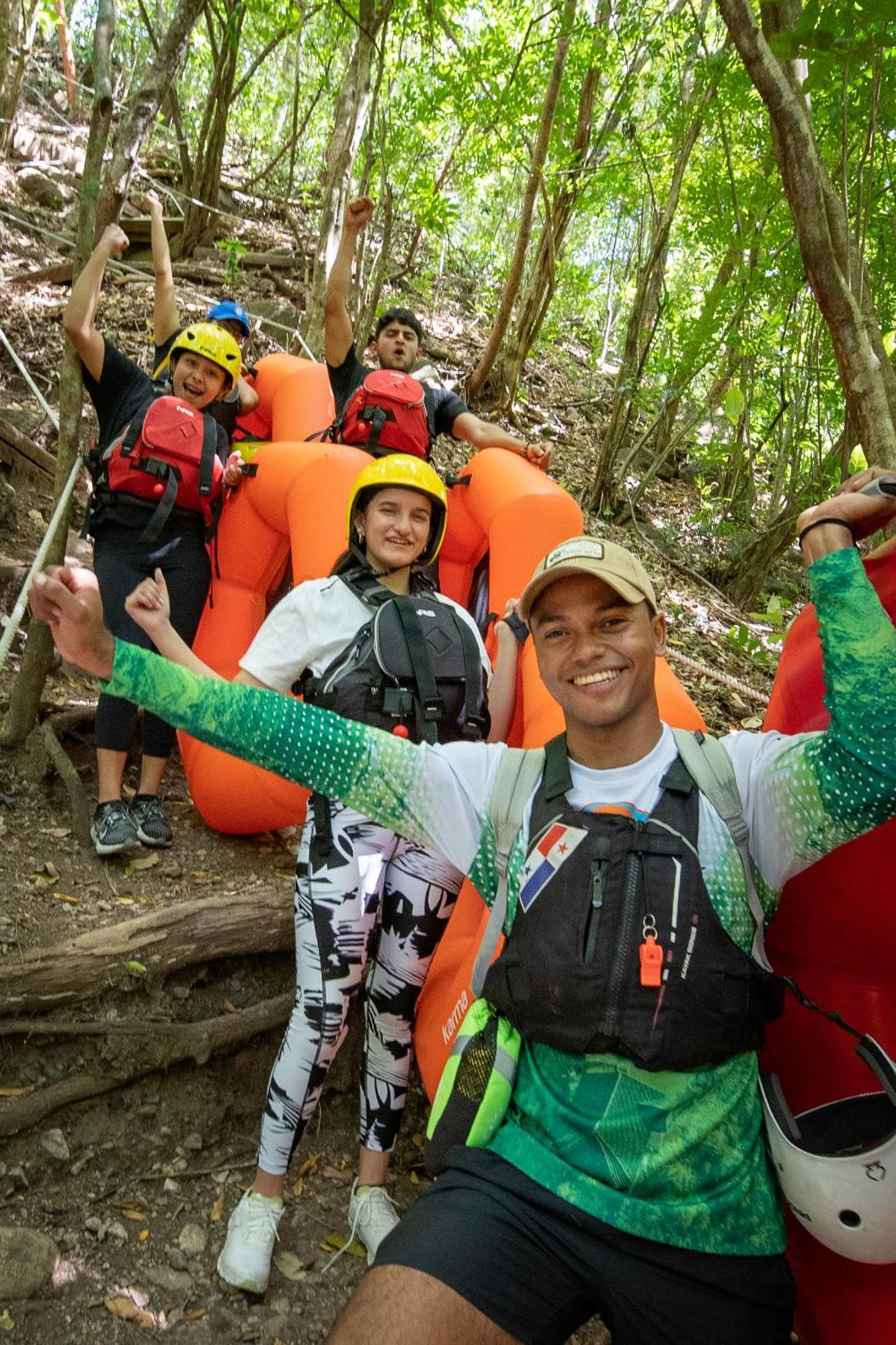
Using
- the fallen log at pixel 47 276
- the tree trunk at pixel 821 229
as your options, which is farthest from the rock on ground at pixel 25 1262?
the fallen log at pixel 47 276

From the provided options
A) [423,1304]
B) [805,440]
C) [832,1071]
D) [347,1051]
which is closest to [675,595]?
[805,440]

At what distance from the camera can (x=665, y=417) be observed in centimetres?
903

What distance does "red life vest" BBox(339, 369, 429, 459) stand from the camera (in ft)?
13.7

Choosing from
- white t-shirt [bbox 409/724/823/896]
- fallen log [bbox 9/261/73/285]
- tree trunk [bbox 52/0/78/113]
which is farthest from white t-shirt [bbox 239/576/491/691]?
tree trunk [bbox 52/0/78/113]

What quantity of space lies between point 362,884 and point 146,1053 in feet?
3.21

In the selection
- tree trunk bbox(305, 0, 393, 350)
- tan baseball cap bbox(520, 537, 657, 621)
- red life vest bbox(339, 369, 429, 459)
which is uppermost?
tree trunk bbox(305, 0, 393, 350)

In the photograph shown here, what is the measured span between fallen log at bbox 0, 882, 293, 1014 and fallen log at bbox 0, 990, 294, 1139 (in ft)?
0.62

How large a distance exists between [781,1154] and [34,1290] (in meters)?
1.84

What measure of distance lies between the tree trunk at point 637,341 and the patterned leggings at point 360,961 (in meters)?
6.47

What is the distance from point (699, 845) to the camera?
179 cm

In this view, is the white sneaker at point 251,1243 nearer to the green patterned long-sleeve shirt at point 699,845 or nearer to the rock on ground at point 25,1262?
the rock on ground at point 25,1262

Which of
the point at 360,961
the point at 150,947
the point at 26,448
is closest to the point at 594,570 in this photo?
the point at 360,961

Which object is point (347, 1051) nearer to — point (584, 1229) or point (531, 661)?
point (531, 661)

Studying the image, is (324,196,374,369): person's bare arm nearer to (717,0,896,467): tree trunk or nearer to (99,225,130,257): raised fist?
(99,225,130,257): raised fist
